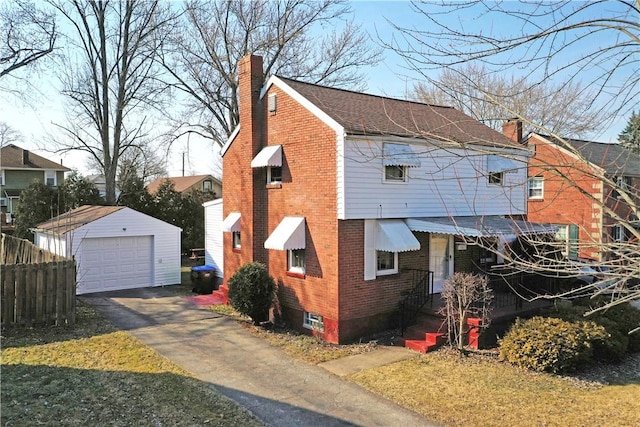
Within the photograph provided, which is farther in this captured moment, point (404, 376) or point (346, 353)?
point (346, 353)

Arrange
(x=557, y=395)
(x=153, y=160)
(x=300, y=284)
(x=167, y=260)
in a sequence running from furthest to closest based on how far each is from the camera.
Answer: (x=153, y=160) < (x=167, y=260) < (x=300, y=284) < (x=557, y=395)

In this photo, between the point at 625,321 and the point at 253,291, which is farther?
the point at 253,291

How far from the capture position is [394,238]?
43.4 ft

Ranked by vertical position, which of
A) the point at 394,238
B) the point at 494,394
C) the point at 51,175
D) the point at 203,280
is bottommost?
the point at 494,394

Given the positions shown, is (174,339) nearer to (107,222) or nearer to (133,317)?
(133,317)

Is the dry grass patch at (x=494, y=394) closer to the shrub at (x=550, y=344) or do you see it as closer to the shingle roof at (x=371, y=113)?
the shrub at (x=550, y=344)

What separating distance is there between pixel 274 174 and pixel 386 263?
16.1 ft

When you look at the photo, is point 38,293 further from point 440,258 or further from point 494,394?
point 440,258

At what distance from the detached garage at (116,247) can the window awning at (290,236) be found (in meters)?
9.32

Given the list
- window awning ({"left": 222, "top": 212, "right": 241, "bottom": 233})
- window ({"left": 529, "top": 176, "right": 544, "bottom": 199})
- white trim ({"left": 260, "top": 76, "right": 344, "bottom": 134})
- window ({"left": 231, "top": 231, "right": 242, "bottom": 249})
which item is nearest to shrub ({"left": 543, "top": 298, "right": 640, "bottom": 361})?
white trim ({"left": 260, "top": 76, "right": 344, "bottom": 134})

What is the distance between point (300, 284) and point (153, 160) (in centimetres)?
3783

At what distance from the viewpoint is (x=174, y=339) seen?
1280 cm

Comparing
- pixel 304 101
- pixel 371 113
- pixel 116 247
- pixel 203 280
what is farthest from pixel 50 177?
pixel 371 113

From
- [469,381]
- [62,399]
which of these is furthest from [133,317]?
[469,381]
